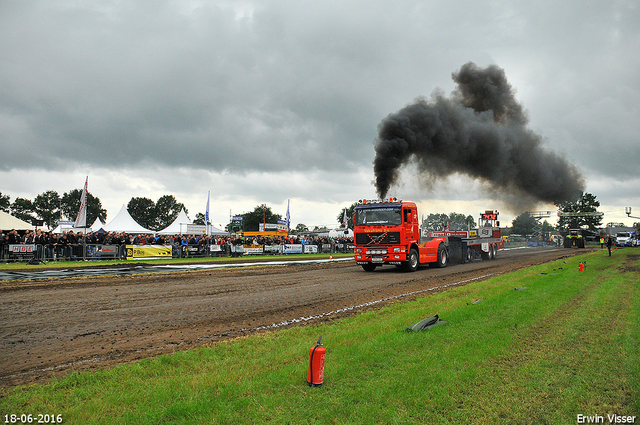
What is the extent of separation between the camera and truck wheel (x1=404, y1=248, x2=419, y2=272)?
1900 centimetres

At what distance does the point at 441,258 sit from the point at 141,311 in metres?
17.1

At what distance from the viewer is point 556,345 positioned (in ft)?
→ 18.8

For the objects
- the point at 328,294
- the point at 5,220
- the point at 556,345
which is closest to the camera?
the point at 556,345

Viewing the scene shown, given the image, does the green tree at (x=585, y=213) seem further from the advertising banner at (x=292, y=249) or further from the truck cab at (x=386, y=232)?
the truck cab at (x=386, y=232)

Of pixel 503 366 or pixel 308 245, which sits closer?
pixel 503 366

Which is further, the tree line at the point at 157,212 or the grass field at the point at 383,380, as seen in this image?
the tree line at the point at 157,212

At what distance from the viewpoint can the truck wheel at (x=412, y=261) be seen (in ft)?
62.3

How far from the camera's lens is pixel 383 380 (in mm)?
4379

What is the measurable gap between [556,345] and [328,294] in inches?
265

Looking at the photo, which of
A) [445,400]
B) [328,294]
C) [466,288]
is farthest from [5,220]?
[445,400]

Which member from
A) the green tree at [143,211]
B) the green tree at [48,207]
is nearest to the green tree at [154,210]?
the green tree at [143,211]

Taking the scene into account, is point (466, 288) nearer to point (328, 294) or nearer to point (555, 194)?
point (328, 294)

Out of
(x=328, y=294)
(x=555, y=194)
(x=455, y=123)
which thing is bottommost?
(x=328, y=294)

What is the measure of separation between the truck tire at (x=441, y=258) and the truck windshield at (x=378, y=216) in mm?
5061
